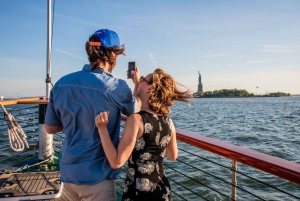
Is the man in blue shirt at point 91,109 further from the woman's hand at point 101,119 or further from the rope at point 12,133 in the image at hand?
the rope at point 12,133

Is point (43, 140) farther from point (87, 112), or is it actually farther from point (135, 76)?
point (87, 112)

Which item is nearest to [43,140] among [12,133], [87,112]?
[12,133]

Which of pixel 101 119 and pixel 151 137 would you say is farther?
pixel 151 137

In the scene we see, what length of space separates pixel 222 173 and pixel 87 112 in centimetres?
796

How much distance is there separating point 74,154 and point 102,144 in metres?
0.19

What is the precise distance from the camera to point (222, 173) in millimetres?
8570

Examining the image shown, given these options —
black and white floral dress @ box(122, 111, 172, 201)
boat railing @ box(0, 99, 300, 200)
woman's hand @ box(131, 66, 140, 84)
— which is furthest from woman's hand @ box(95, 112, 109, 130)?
boat railing @ box(0, 99, 300, 200)

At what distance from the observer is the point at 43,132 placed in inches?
143

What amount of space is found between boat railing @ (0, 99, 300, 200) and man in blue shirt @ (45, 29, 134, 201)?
660mm

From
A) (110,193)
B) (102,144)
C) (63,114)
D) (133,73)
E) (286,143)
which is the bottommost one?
(286,143)

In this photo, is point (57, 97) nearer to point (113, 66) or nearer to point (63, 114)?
point (63, 114)

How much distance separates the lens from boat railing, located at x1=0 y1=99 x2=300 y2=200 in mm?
1405

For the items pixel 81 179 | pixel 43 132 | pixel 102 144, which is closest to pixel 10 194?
pixel 43 132

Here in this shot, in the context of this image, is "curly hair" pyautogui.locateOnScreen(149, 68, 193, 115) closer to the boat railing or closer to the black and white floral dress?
the black and white floral dress
